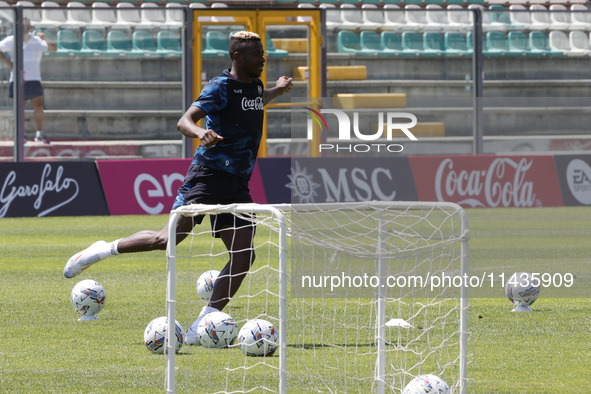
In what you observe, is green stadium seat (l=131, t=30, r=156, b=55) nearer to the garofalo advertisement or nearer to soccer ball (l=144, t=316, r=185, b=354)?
the garofalo advertisement

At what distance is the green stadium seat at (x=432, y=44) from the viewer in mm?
18828

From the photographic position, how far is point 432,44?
19.2 m

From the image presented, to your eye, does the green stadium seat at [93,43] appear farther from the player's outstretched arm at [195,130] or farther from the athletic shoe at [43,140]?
the player's outstretched arm at [195,130]

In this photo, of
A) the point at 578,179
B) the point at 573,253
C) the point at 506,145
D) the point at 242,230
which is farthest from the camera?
the point at 506,145

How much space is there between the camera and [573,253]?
1220cm

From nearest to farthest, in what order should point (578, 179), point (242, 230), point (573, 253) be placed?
point (242, 230) < point (573, 253) < point (578, 179)

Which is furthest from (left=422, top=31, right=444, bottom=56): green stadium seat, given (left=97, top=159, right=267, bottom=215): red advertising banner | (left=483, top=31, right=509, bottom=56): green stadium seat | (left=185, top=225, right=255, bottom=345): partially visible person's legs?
(left=185, top=225, right=255, bottom=345): partially visible person's legs

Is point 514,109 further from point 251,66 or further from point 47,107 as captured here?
point 251,66

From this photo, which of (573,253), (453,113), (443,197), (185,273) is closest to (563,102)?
(453,113)

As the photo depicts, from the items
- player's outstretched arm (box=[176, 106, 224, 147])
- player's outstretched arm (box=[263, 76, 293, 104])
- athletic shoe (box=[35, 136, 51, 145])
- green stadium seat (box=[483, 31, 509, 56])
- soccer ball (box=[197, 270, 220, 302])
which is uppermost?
green stadium seat (box=[483, 31, 509, 56])

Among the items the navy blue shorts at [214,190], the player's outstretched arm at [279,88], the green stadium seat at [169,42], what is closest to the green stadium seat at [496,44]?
the green stadium seat at [169,42]

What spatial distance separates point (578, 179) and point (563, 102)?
2.57 m

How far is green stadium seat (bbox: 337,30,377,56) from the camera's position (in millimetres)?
18938

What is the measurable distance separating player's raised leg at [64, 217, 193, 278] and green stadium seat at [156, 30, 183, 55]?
36.1 ft
